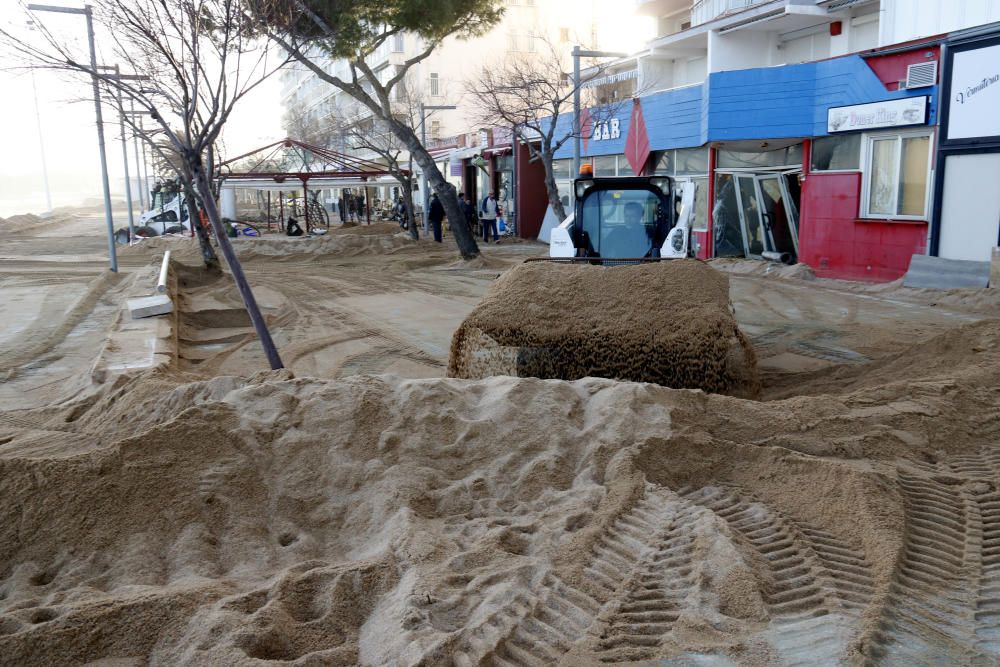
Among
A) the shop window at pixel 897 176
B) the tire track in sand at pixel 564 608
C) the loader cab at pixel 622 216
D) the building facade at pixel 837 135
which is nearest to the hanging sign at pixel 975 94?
the building facade at pixel 837 135

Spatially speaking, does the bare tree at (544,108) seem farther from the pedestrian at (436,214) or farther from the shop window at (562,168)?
the pedestrian at (436,214)

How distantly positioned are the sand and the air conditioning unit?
30.3ft

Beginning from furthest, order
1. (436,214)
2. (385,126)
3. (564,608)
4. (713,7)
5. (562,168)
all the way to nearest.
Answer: (385,126) → (562,168) → (436,214) → (713,7) → (564,608)

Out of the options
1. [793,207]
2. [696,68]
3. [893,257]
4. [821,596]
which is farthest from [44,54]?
[696,68]

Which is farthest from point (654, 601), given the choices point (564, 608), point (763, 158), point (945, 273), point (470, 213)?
point (470, 213)

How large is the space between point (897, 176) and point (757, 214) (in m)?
4.26

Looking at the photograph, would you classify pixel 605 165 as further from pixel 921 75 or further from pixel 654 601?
pixel 654 601

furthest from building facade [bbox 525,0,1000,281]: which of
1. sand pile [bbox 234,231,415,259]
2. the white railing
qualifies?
sand pile [bbox 234,231,415,259]

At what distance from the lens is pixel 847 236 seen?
53.4 ft

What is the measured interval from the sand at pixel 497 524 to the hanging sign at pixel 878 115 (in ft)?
30.2

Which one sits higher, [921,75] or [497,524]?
[921,75]

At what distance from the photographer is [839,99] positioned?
52.9 feet

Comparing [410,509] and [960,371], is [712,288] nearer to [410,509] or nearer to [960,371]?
[960,371]

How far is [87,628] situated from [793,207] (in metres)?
17.9
